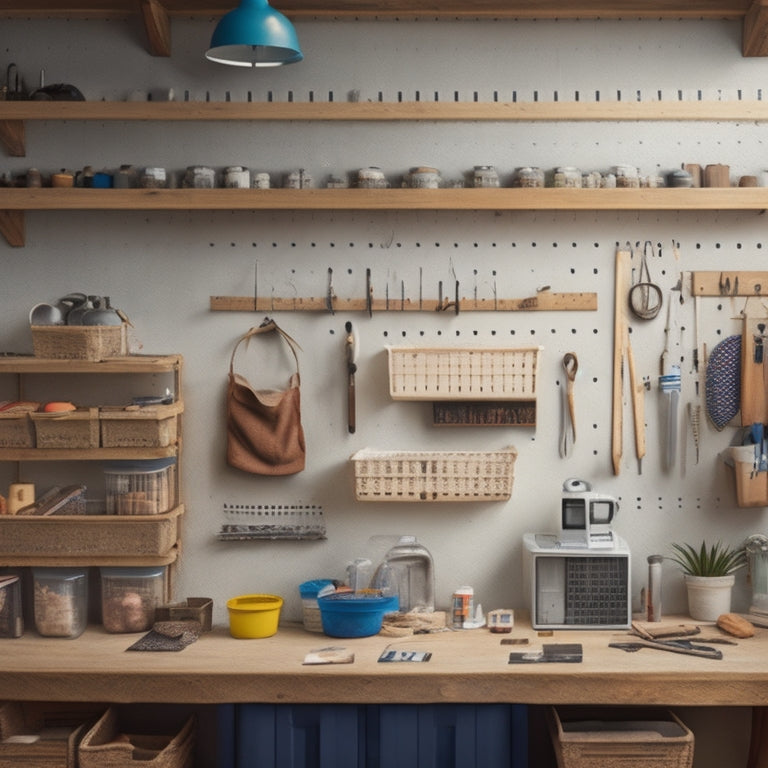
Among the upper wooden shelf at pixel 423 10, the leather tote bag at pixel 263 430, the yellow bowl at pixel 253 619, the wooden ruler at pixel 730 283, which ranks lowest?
the yellow bowl at pixel 253 619

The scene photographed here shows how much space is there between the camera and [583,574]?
4.52 meters

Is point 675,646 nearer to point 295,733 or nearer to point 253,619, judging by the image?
point 295,733

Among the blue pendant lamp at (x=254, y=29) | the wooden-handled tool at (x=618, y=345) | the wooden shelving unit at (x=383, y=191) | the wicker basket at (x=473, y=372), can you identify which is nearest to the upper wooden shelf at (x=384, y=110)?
the wooden shelving unit at (x=383, y=191)

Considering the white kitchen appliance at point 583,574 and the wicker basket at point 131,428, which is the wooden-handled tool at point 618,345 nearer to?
the white kitchen appliance at point 583,574

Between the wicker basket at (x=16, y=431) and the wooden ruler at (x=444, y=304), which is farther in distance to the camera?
the wooden ruler at (x=444, y=304)

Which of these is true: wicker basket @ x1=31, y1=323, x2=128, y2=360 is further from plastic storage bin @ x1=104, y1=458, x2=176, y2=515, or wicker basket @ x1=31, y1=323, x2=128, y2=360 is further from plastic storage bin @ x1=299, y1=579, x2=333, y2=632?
plastic storage bin @ x1=299, y1=579, x2=333, y2=632

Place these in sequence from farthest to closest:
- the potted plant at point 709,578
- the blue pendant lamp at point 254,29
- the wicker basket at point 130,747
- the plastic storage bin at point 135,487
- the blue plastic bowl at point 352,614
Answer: the potted plant at point 709,578
the plastic storage bin at point 135,487
the blue plastic bowl at point 352,614
the wicker basket at point 130,747
the blue pendant lamp at point 254,29

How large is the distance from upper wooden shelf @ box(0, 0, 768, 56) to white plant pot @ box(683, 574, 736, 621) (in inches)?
90.2

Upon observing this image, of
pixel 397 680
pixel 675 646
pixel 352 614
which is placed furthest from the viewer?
pixel 352 614

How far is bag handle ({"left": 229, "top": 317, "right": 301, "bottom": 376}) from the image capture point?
15.6 feet

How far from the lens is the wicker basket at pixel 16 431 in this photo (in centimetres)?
448

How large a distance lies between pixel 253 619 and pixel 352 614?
0.42m

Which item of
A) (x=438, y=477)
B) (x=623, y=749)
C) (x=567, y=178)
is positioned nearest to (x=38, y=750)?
(x=438, y=477)

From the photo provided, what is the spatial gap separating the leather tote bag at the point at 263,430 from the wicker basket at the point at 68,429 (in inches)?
23.1
